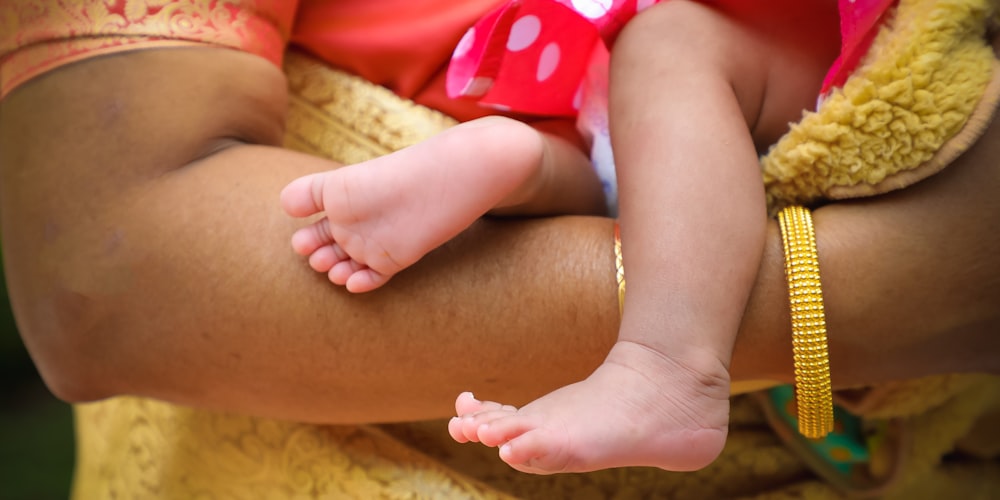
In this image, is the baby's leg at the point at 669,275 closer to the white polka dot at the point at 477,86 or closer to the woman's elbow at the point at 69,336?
the white polka dot at the point at 477,86

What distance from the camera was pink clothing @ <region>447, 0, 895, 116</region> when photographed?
74 cm

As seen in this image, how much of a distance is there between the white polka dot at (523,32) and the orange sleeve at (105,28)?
232mm

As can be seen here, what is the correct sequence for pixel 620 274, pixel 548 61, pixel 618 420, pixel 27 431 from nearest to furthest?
pixel 618 420, pixel 620 274, pixel 548 61, pixel 27 431

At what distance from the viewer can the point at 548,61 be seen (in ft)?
2.78

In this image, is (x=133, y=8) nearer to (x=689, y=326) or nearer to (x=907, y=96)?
(x=689, y=326)

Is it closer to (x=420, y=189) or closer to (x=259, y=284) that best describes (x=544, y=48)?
(x=420, y=189)

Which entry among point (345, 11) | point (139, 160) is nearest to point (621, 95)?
point (345, 11)

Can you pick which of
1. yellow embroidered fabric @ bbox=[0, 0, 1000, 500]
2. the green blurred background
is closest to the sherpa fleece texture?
yellow embroidered fabric @ bbox=[0, 0, 1000, 500]

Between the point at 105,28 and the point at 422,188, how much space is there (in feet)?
1.10

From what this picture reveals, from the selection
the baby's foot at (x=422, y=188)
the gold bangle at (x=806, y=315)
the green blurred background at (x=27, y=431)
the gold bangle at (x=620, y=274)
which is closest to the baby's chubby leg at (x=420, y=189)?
the baby's foot at (x=422, y=188)

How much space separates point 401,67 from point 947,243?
0.54 meters

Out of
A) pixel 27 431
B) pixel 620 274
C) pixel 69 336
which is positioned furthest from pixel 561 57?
pixel 27 431

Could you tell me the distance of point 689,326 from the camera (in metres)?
0.67

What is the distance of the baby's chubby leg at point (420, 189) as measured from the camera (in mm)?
677
